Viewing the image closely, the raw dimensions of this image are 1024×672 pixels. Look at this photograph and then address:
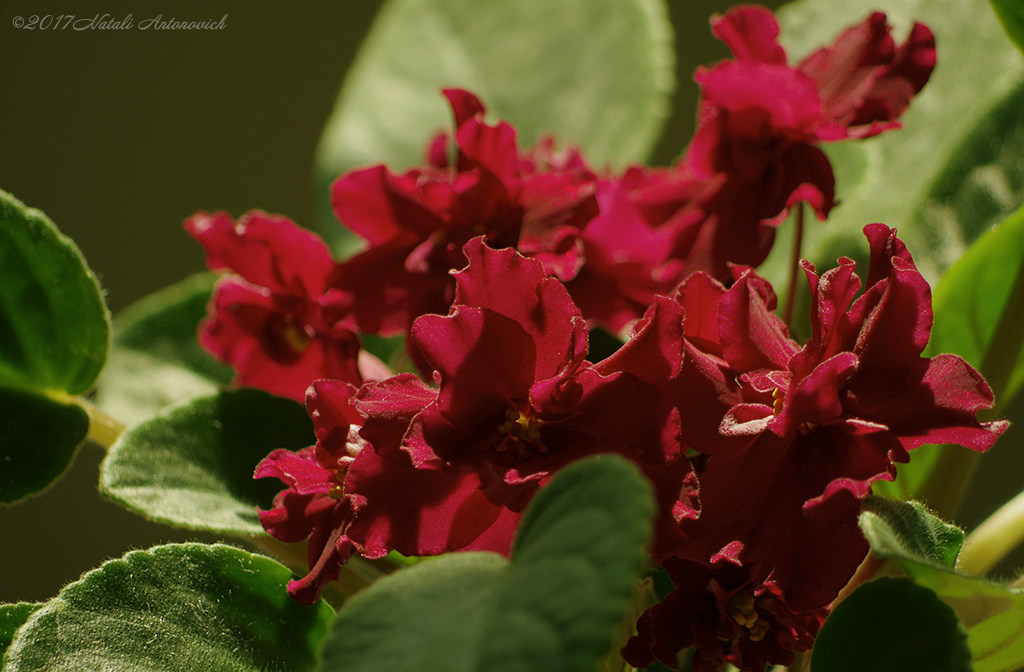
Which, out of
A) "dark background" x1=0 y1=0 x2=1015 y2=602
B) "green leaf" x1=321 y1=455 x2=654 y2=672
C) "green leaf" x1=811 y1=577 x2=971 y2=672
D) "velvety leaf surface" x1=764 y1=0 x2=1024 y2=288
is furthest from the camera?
"dark background" x1=0 y1=0 x2=1015 y2=602

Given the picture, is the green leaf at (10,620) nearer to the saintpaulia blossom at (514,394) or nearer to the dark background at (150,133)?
the saintpaulia blossom at (514,394)

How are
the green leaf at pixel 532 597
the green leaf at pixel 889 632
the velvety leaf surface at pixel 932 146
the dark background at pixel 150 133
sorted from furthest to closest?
the dark background at pixel 150 133 < the velvety leaf surface at pixel 932 146 < the green leaf at pixel 889 632 < the green leaf at pixel 532 597

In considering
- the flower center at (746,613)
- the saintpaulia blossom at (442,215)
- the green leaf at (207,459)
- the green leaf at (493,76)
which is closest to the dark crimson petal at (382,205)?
the saintpaulia blossom at (442,215)

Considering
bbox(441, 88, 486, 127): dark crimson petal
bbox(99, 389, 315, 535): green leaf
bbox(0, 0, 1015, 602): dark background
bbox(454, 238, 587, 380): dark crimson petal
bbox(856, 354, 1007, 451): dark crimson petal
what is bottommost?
bbox(0, 0, 1015, 602): dark background

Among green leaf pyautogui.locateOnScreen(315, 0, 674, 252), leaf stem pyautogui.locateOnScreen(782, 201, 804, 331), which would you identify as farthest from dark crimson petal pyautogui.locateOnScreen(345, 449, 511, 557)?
green leaf pyautogui.locateOnScreen(315, 0, 674, 252)

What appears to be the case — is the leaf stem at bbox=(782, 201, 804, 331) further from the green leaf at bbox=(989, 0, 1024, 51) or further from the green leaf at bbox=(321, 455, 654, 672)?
the green leaf at bbox=(321, 455, 654, 672)

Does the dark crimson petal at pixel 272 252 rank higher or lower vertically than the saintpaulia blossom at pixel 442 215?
lower

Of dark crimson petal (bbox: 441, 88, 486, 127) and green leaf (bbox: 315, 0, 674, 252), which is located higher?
dark crimson petal (bbox: 441, 88, 486, 127)
